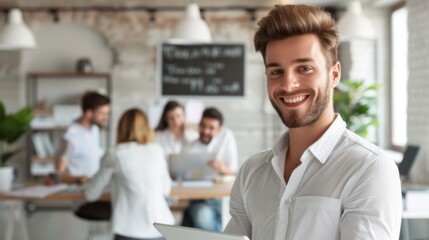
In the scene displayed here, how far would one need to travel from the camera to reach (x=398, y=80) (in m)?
7.29

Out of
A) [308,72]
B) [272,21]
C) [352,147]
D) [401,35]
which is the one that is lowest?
[352,147]

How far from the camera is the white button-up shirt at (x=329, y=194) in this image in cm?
135

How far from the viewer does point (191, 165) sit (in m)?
5.21

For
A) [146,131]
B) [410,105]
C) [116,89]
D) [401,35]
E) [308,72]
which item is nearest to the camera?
[308,72]

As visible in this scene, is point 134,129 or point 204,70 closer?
point 134,129

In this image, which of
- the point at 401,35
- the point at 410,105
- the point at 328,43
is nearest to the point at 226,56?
the point at 401,35

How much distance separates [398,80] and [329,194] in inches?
241

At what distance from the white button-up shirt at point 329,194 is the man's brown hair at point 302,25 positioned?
0.56ft

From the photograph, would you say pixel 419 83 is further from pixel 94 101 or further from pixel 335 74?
pixel 335 74

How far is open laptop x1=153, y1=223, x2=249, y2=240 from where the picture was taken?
1.30m

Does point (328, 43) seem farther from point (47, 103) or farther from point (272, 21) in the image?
point (47, 103)

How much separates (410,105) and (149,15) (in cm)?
338

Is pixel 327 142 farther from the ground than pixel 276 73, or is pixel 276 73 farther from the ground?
pixel 276 73

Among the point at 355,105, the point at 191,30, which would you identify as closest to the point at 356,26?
the point at 191,30
